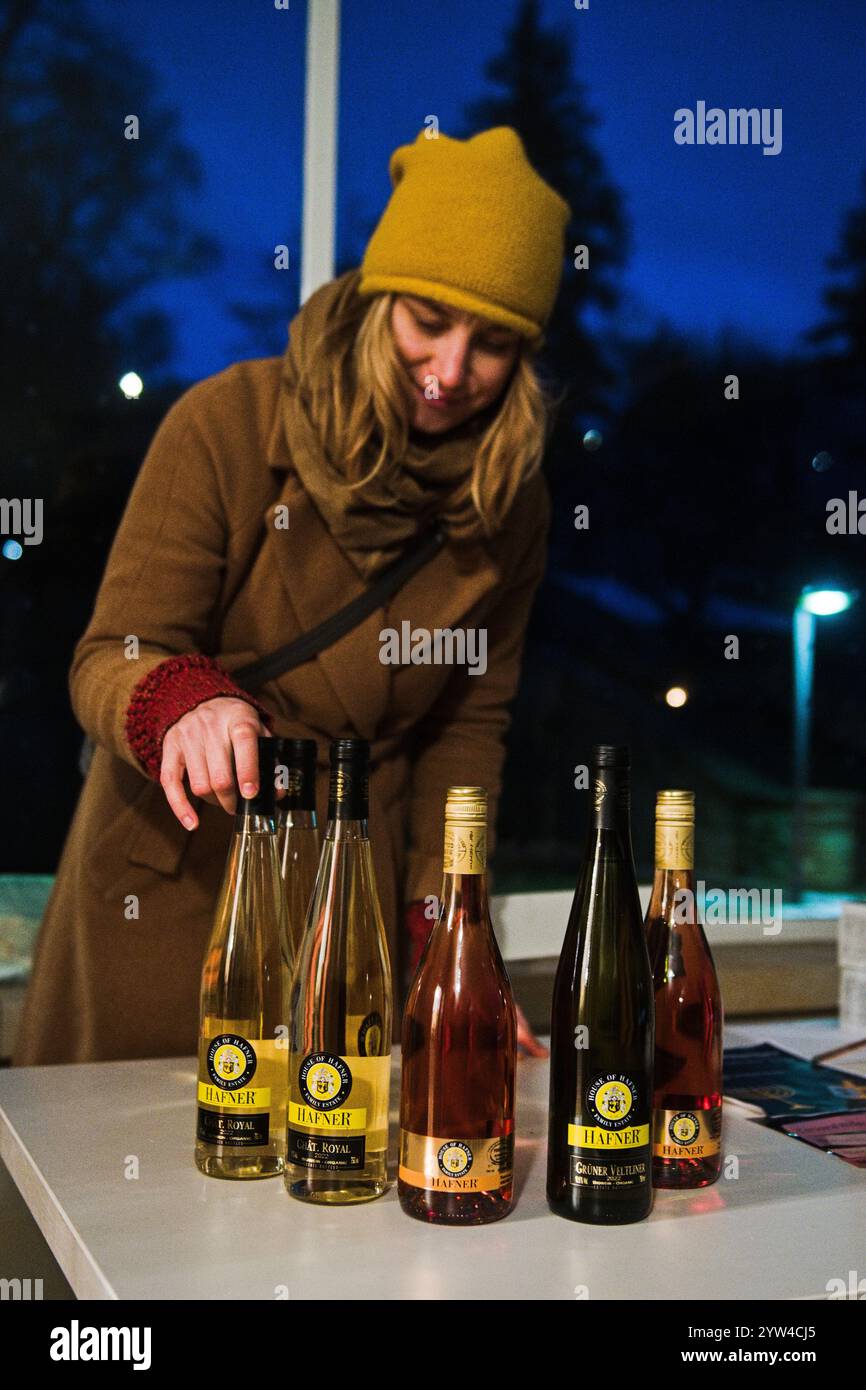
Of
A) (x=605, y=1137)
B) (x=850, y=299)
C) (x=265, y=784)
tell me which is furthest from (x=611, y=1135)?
(x=850, y=299)

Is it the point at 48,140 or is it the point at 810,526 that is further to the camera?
the point at 810,526

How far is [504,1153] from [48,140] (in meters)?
1.95

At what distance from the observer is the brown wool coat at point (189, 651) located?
143cm

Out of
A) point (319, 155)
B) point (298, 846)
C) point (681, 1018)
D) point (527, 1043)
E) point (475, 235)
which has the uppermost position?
point (319, 155)

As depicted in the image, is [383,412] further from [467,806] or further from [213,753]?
[467,806]

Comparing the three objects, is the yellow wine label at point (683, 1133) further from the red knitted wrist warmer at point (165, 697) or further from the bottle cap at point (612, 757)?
the red knitted wrist warmer at point (165, 697)

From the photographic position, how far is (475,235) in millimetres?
1416

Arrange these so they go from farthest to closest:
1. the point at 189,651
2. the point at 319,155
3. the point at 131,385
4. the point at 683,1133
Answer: the point at 319,155 → the point at 131,385 → the point at 189,651 → the point at 683,1133

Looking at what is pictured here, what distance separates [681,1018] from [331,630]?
720mm

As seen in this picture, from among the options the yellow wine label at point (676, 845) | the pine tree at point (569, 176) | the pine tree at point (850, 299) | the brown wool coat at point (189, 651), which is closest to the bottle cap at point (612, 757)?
the yellow wine label at point (676, 845)

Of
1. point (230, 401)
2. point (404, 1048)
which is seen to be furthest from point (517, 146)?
point (404, 1048)

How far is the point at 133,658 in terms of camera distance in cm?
129

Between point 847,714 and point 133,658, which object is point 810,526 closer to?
point 847,714

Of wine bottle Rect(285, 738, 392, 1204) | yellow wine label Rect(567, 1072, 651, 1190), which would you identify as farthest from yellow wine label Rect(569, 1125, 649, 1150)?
wine bottle Rect(285, 738, 392, 1204)
